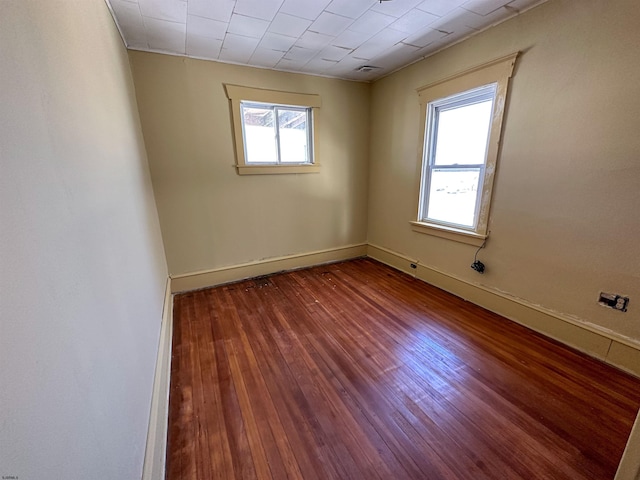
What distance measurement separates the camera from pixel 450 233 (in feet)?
9.07

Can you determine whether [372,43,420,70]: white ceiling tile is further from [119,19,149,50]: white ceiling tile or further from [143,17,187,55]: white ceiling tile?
[119,19,149,50]: white ceiling tile

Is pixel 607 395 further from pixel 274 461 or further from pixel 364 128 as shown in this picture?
pixel 364 128

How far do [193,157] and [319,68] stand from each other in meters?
1.80

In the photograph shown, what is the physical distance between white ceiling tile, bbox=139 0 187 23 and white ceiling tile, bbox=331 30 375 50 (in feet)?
4.11

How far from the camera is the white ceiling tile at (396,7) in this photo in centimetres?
184

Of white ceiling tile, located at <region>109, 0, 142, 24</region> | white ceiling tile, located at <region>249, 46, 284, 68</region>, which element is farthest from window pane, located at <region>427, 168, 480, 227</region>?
white ceiling tile, located at <region>109, 0, 142, 24</region>

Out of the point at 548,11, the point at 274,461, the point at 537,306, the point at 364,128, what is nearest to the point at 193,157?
the point at 364,128

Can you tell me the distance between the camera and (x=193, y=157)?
2814mm

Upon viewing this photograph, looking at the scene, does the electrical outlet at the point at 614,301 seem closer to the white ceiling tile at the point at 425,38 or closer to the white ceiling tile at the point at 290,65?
the white ceiling tile at the point at 425,38

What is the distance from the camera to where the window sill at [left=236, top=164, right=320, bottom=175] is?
307 cm

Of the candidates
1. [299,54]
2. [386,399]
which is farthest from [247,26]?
[386,399]

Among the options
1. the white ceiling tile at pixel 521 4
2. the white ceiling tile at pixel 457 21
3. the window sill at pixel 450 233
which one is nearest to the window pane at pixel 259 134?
the white ceiling tile at pixel 457 21

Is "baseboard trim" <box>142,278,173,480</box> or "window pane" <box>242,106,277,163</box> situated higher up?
"window pane" <box>242,106,277,163</box>

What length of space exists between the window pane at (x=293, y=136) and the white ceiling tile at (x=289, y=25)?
1.00m
